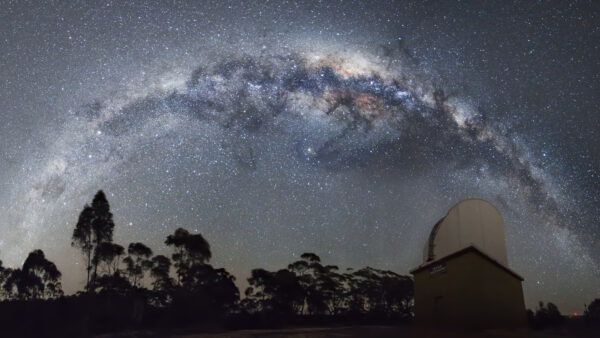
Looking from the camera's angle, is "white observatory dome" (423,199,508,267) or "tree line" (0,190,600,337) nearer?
"white observatory dome" (423,199,508,267)

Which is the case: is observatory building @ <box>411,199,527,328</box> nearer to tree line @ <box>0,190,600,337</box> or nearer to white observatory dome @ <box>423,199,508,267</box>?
white observatory dome @ <box>423,199,508,267</box>

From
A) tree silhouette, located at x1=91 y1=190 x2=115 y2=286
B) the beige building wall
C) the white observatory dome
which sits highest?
tree silhouette, located at x1=91 y1=190 x2=115 y2=286

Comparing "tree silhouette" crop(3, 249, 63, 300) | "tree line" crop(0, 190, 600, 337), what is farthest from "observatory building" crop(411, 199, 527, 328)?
"tree silhouette" crop(3, 249, 63, 300)

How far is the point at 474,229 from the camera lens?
57.4 ft

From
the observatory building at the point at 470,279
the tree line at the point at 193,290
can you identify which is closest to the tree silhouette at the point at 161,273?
Answer: the tree line at the point at 193,290

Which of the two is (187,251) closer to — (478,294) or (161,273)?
(161,273)

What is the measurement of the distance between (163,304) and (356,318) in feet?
61.0

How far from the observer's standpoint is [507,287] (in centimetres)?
1530

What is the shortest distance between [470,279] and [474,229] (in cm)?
312

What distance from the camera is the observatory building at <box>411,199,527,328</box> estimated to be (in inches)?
586

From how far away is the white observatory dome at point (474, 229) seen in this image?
1720 cm

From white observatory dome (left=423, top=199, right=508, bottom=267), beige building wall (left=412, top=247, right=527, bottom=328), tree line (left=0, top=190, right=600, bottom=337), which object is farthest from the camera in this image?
tree line (left=0, top=190, right=600, bottom=337)

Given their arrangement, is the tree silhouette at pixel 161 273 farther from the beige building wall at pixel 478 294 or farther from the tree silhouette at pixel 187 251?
the beige building wall at pixel 478 294

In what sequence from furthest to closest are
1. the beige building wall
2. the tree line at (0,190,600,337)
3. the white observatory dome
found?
the tree line at (0,190,600,337) → the white observatory dome → the beige building wall
